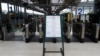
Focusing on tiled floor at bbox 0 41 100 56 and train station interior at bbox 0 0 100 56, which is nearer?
train station interior at bbox 0 0 100 56

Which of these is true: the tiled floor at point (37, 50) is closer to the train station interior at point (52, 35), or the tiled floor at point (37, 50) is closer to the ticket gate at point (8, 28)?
the train station interior at point (52, 35)

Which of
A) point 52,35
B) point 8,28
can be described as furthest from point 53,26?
point 8,28

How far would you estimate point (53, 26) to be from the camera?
546 centimetres

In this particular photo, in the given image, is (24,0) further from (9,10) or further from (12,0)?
(9,10)

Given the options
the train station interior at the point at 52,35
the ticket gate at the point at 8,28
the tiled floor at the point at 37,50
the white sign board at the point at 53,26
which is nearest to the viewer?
the white sign board at the point at 53,26

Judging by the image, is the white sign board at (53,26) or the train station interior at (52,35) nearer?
the white sign board at (53,26)

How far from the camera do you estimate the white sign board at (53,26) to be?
17.6ft

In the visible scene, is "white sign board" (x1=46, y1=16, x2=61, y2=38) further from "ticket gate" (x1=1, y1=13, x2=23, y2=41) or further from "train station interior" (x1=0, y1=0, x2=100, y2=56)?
"ticket gate" (x1=1, y1=13, x2=23, y2=41)

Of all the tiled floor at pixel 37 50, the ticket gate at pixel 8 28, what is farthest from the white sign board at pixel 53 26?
the ticket gate at pixel 8 28

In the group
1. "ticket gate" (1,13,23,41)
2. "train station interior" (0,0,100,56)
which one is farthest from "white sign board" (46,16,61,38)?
"ticket gate" (1,13,23,41)

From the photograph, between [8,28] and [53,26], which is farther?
[8,28]

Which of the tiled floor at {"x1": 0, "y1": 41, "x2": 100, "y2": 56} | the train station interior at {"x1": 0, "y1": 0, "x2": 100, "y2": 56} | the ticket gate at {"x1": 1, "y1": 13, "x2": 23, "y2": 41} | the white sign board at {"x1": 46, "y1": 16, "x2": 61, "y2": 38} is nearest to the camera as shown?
the white sign board at {"x1": 46, "y1": 16, "x2": 61, "y2": 38}

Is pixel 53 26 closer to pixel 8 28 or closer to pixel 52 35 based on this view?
pixel 52 35

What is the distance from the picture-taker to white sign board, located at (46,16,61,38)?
5355mm
